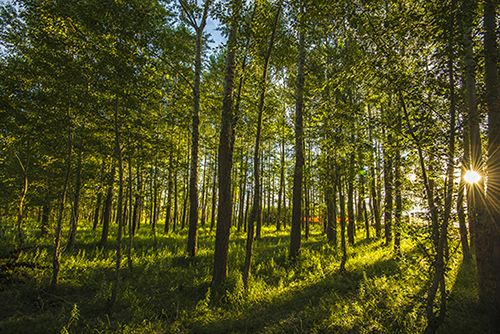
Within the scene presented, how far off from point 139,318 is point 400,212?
6.43m

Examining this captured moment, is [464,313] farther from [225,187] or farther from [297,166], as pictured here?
[297,166]

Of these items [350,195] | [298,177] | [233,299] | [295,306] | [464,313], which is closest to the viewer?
[464,313]

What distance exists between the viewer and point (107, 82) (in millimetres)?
6129

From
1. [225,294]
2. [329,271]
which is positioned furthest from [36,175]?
[329,271]

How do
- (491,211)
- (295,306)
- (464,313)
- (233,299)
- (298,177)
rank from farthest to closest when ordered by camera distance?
(298,177) < (233,299) < (295,306) < (464,313) < (491,211)

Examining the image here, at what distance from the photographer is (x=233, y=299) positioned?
20.1ft

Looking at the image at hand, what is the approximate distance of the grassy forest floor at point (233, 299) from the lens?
15.9 ft

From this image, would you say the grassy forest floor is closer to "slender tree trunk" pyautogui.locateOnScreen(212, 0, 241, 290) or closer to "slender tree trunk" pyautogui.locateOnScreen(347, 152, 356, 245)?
"slender tree trunk" pyautogui.locateOnScreen(212, 0, 241, 290)

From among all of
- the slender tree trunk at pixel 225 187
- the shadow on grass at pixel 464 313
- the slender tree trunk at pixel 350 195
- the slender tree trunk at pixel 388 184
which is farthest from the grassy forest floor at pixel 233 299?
the slender tree trunk at pixel 350 195

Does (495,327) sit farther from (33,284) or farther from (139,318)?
(33,284)

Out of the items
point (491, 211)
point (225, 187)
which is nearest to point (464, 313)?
point (491, 211)

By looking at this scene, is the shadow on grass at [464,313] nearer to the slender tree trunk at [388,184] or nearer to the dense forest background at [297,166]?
the dense forest background at [297,166]

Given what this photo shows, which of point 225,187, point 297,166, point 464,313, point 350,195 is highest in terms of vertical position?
point 297,166

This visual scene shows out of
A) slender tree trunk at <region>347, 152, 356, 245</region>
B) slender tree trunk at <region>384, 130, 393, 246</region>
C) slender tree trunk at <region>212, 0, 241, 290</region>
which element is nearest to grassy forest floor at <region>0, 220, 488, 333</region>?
slender tree trunk at <region>212, 0, 241, 290</region>
